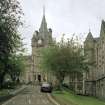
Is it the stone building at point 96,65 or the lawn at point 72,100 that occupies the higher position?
the stone building at point 96,65

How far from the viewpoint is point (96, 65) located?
3676 inches

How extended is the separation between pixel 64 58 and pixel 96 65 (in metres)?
18.9

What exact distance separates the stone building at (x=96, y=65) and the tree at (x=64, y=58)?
4.97 m

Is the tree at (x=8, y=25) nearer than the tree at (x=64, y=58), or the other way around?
the tree at (x=8, y=25)

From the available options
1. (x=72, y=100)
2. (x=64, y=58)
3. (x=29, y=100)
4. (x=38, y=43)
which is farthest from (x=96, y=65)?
(x=38, y=43)

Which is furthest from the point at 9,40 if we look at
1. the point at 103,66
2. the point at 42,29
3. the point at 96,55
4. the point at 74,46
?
the point at 42,29

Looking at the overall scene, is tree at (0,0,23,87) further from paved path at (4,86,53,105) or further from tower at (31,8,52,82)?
tower at (31,8,52,82)

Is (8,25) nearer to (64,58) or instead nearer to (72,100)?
(72,100)

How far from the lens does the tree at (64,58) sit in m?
76.6

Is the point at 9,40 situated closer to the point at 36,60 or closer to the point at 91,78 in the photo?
the point at 91,78

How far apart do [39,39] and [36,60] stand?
1027 cm

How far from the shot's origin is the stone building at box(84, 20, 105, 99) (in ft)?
279

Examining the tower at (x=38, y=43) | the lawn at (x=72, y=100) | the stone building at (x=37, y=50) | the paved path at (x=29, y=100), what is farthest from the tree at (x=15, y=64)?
the stone building at (x=37, y=50)

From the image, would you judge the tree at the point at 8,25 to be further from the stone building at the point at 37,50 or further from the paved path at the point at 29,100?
the stone building at the point at 37,50
